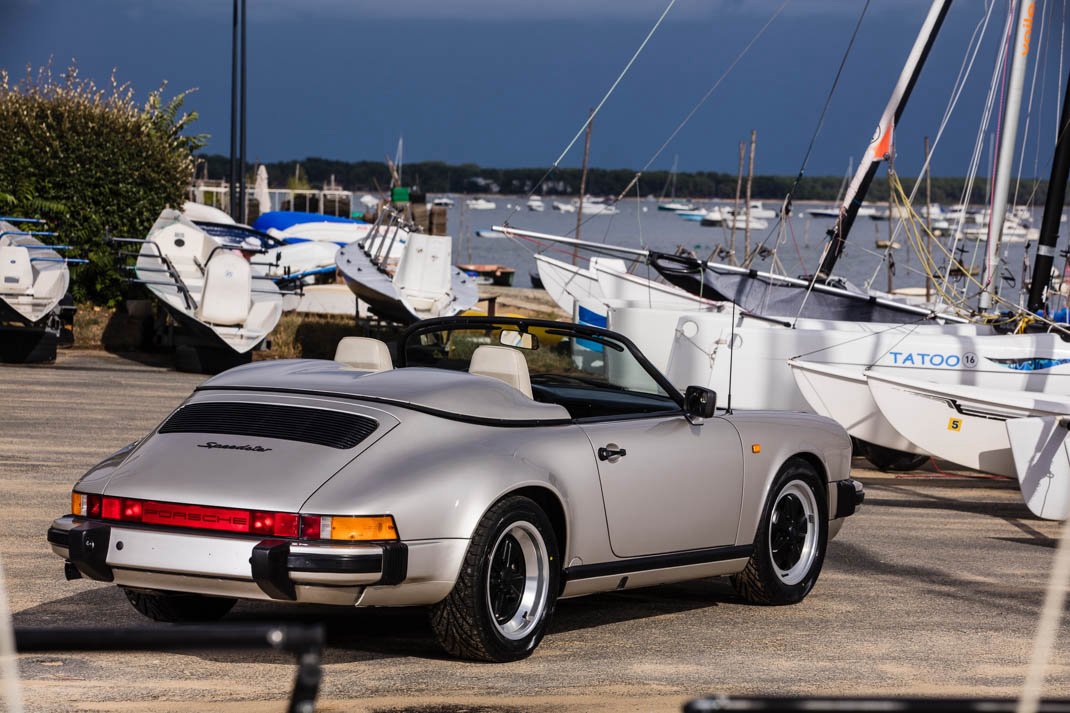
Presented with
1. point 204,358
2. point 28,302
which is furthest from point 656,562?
point 28,302

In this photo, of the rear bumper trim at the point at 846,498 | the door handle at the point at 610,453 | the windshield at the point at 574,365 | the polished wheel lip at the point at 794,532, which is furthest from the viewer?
the rear bumper trim at the point at 846,498

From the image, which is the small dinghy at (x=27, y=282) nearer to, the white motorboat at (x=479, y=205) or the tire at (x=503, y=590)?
the tire at (x=503, y=590)

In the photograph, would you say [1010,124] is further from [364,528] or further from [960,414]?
[364,528]

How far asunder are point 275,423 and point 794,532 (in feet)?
10.4

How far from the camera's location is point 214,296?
20703mm

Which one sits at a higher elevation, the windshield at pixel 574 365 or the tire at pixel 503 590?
the windshield at pixel 574 365

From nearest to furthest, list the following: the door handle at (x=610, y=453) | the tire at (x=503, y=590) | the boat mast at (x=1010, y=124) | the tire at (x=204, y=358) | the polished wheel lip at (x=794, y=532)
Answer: the tire at (x=503, y=590) → the door handle at (x=610, y=453) → the polished wheel lip at (x=794, y=532) → the boat mast at (x=1010, y=124) → the tire at (x=204, y=358)

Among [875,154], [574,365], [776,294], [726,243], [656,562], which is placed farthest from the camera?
[726,243]

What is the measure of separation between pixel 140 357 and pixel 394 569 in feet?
54.8

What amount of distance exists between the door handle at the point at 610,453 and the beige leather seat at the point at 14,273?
1461 cm

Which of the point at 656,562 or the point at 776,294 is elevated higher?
the point at 776,294

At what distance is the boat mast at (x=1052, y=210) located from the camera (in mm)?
17047

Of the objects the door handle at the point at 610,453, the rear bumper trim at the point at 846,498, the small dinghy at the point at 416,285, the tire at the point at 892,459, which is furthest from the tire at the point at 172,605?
the small dinghy at the point at 416,285

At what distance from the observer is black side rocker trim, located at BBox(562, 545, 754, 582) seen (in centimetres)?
688
